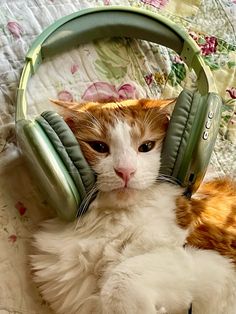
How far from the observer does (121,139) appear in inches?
44.3

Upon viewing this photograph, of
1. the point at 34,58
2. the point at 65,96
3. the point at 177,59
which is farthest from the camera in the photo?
the point at 177,59

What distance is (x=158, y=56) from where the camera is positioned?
144cm

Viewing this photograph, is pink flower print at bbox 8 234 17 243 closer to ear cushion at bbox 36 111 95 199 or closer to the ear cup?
ear cushion at bbox 36 111 95 199

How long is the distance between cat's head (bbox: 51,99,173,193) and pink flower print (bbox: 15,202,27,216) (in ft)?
0.60

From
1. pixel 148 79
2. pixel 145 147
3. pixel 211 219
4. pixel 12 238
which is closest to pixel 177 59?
pixel 148 79

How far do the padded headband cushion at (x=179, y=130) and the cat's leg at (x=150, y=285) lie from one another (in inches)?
7.3

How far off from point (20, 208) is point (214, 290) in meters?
0.43

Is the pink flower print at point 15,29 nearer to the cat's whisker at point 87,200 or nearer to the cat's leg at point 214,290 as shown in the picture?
the cat's whisker at point 87,200

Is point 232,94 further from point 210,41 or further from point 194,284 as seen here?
point 194,284

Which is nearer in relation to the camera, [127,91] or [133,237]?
[133,237]

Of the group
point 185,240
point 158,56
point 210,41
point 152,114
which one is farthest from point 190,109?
point 210,41

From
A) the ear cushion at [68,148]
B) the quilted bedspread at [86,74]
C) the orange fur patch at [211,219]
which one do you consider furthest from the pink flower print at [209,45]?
the ear cushion at [68,148]

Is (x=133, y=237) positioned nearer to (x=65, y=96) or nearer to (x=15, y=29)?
(x=65, y=96)

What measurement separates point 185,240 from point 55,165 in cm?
29
